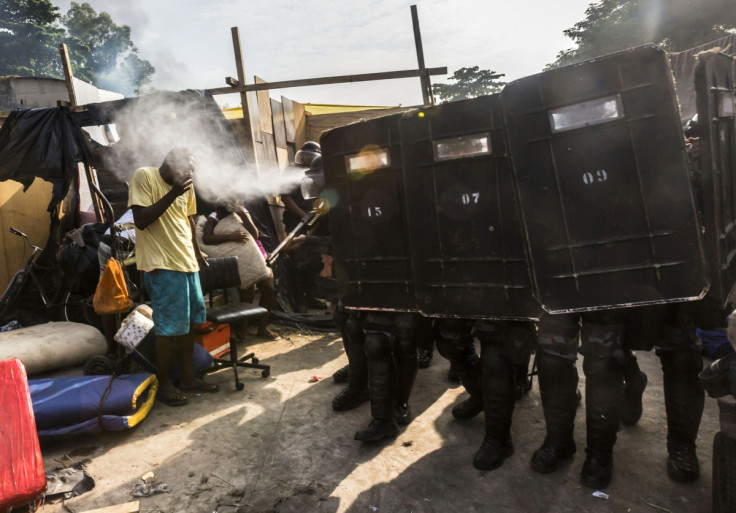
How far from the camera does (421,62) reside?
665cm

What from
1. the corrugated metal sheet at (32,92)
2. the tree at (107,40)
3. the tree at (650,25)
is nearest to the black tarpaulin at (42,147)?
the corrugated metal sheet at (32,92)

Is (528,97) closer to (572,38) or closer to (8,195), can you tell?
(8,195)

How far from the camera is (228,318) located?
4469 mm

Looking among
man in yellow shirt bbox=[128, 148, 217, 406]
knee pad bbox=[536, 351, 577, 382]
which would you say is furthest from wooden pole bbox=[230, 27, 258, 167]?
knee pad bbox=[536, 351, 577, 382]

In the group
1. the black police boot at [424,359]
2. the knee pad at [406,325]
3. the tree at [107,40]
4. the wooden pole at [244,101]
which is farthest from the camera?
the tree at [107,40]

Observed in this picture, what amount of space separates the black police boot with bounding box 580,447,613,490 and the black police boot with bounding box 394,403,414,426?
1.28m

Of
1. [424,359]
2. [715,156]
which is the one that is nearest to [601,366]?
[715,156]

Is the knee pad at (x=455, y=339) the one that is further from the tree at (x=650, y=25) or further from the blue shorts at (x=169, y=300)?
the tree at (x=650, y=25)

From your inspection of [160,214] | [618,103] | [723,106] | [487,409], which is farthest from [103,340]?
[723,106]

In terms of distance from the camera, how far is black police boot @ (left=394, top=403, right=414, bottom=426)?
3494mm

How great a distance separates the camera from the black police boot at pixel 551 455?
2.73m

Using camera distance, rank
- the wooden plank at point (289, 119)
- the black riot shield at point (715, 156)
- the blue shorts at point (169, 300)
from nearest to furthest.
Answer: the black riot shield at point (715, 156) → the blue shorts at point (169, 300) → the wooden plank at point (289, 119)

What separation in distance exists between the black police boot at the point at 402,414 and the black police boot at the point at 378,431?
0.18m

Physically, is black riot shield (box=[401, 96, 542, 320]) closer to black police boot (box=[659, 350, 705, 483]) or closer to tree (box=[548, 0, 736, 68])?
black police boot (box=[659, 350, 705, 483])
